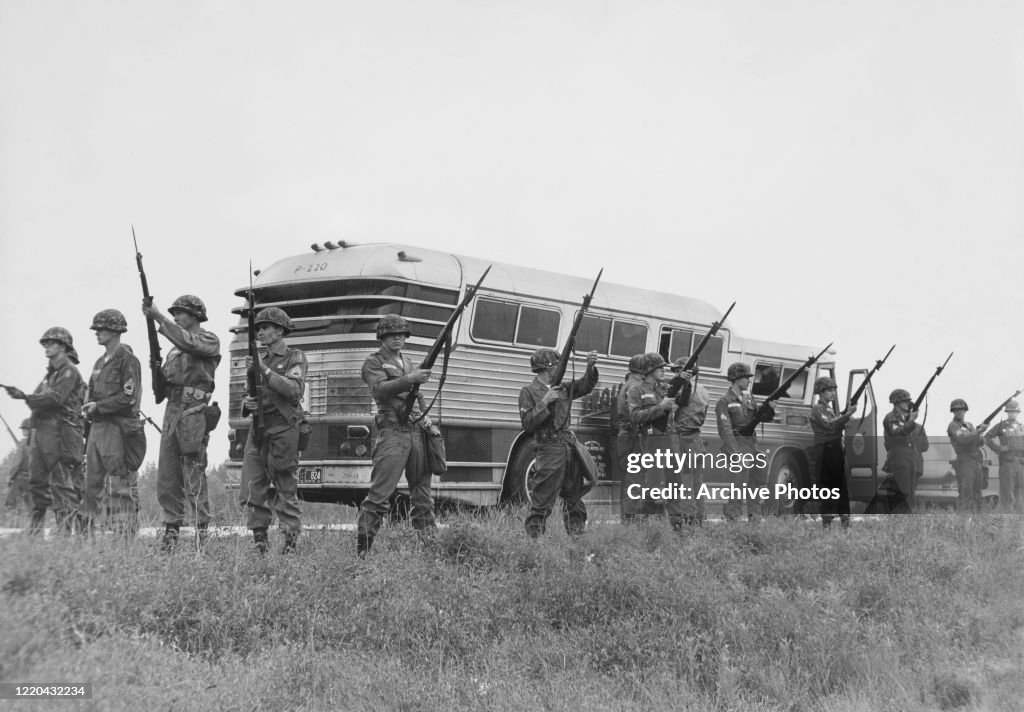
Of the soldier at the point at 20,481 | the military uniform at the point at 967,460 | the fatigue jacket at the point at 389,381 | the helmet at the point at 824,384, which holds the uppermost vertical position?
the helmet at the point at 824,384

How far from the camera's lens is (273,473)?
7789 millimetres

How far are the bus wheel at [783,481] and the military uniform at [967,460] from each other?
7.93 feet

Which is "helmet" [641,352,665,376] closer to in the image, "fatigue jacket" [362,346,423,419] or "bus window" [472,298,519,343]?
"bus window" [472,298,519,343]

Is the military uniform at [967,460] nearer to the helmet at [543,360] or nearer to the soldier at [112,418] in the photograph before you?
the helmet at [543,360]

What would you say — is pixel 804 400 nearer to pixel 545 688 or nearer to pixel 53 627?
pixel 545 688

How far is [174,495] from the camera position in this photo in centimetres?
768

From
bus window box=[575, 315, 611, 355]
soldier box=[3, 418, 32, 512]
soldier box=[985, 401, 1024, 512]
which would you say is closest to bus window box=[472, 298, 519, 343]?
bus window box=[575, 315, 611, 355]

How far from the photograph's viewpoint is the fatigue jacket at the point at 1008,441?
574 inches

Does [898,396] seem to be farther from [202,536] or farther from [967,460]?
[202,536]

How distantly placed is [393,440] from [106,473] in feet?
7.77

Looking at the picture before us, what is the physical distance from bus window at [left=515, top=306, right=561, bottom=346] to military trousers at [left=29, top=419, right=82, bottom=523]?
4.77 m

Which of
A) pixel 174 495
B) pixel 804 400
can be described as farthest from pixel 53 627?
pixel 804 400

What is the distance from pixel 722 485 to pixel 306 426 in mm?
6235

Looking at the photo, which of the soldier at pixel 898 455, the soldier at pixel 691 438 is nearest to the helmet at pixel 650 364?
the soldier at pixel 691 438
